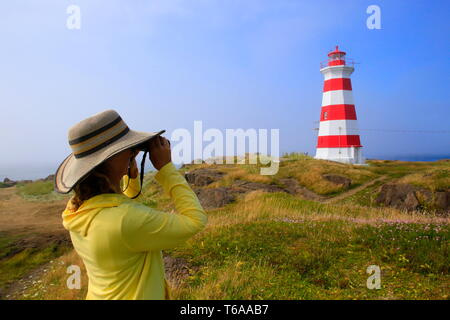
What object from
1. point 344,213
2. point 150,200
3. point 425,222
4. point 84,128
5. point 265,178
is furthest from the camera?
point 265,178

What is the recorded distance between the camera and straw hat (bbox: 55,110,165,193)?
192 cm

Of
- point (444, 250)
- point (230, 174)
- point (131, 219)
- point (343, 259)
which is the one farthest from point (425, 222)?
point (230, 174)

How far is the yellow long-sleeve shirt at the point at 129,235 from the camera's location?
180cm

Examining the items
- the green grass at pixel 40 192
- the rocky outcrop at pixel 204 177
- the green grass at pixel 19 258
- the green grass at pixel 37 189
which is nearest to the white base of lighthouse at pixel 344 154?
the rocky outcrop at pixel 204 177

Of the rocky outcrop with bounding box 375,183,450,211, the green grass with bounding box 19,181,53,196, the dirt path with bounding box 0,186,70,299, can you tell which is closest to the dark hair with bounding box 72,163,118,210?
the dirt path with bounding box 0,186,70,299

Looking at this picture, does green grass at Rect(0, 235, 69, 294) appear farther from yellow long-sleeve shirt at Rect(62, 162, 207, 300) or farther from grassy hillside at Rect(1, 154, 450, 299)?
yellow long-sleeve shirt at Rect(62, 162, 207, 300)

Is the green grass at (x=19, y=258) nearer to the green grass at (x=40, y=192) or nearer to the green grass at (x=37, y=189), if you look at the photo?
the green grass at (x=40, y=192)

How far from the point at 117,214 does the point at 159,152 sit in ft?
1.59

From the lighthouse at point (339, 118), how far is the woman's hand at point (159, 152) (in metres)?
28.7

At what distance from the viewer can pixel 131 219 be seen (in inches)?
69.9

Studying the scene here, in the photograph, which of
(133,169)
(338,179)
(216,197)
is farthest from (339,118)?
(133,169)

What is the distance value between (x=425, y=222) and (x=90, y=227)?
311 inches
